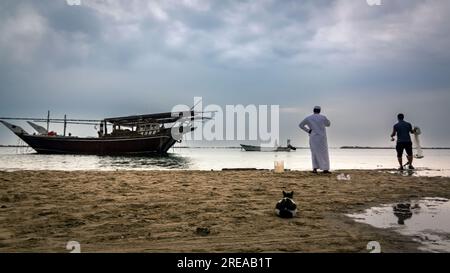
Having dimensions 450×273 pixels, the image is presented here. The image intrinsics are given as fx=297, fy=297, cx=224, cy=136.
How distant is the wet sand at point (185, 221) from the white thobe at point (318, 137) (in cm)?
386

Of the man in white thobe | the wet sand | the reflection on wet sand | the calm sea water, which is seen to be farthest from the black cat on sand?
the reflection on wet sand

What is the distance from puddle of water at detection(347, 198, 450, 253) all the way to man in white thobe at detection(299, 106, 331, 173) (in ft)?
16.3

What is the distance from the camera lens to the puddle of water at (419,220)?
2.95 meters

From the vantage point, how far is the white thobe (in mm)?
10227

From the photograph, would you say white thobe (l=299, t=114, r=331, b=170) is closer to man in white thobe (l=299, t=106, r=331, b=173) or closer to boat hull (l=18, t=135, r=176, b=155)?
man in white thobe (l=299, t=106, r=331, b=173)

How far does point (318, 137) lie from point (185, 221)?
755 cm

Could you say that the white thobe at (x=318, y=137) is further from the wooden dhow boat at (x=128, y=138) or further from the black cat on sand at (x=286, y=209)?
the wooden dhow boat at (x=128, y=138)

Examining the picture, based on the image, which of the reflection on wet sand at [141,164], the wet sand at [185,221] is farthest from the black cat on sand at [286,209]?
the reflection on wet sand at [141,164]

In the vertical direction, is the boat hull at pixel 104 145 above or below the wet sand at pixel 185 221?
above

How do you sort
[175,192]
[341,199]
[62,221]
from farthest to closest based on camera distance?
[175,192] → [341,199] → [62,221]

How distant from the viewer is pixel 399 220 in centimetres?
383
